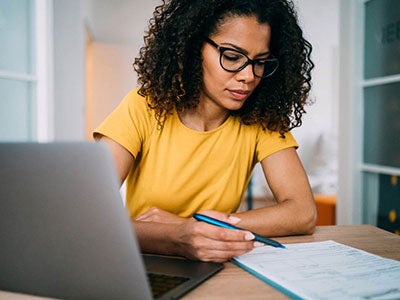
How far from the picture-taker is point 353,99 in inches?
110

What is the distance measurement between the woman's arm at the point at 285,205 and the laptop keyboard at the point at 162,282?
369 millimetres

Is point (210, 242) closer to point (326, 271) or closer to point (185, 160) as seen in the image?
point (326, 271)

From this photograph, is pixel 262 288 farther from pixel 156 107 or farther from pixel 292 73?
pixel 292 73

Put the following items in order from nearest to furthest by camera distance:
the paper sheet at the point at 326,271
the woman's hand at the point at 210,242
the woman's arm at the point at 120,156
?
the paper sheet at the point at 326,271, the woman's hand at the point at 210,242, the woman's arm at the point at 120,156

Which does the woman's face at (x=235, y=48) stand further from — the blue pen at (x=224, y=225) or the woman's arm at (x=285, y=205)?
the blue pen at (x=224, y=225)

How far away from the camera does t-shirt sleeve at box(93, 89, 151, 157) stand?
47.6 inches

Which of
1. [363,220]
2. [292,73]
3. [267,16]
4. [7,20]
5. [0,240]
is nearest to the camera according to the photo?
[0,240]

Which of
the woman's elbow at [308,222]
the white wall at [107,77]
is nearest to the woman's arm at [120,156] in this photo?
the woman's elbow at [308,222]

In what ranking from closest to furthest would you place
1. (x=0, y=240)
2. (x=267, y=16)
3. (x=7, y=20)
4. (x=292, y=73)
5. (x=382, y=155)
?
(x=0, y=240) → (x=267, y=16) → (x=292, y=73) → (x=7, y=20) → (x=382, y=155)

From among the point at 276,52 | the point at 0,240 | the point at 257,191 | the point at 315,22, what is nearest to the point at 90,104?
the point at 257,191

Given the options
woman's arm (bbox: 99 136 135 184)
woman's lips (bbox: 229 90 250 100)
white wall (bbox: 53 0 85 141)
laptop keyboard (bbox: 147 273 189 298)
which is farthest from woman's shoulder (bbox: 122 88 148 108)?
white wall (bbox: 53 0 85 141)

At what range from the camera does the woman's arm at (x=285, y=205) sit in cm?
108

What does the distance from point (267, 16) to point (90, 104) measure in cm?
459

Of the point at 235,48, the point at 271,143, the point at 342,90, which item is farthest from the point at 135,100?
the point at 342,90
